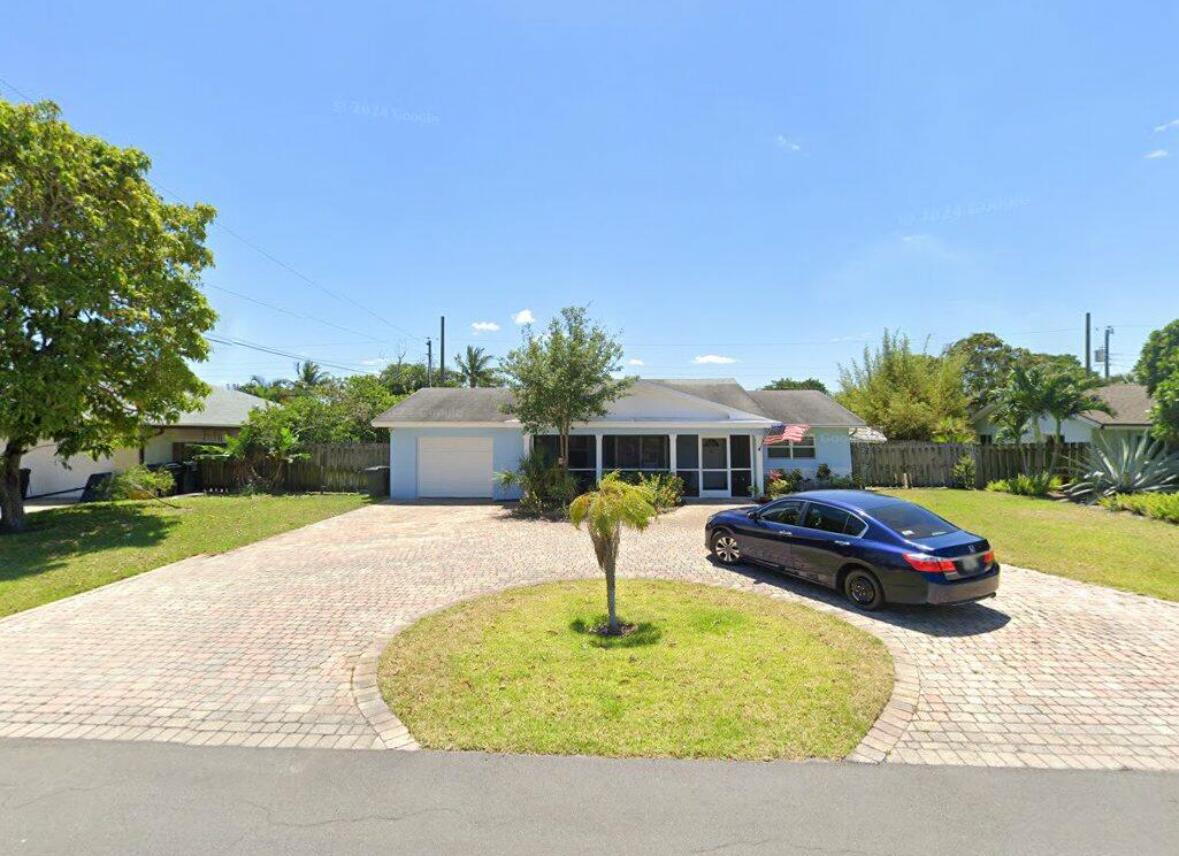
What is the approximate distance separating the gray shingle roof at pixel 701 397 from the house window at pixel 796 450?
2.74ft

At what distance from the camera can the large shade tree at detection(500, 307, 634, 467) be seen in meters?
16.1

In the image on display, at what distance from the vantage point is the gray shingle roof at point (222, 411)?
23.8 m

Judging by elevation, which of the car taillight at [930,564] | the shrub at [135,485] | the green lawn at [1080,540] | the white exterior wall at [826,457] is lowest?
the green lawn at [1080,540]

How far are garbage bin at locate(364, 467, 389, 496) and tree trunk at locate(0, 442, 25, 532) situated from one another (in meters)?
8.96

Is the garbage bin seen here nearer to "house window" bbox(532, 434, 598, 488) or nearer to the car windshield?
→ "house window" bbox(532, 434, 598, 488)

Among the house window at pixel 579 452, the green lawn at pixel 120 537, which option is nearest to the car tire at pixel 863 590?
the green lawn at pixel 120 537

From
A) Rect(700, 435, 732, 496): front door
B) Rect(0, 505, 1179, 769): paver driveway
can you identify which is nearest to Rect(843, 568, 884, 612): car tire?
Rect(0, 505, 1179, 769): paver driveway

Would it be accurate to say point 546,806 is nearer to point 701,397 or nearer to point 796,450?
point 701,397

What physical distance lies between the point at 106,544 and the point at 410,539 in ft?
20.3

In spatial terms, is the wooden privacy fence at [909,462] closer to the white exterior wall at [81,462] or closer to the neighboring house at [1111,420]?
the neighboring house at [1111,420]

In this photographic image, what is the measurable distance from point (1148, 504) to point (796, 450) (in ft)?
32.5

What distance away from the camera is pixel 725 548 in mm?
9750

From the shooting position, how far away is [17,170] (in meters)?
11.0

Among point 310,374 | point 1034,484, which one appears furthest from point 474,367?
point 1034,484
